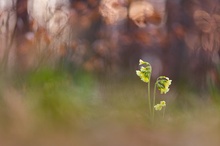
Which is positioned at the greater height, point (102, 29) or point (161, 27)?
point (161, 27)

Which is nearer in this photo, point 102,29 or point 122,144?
point 122,144

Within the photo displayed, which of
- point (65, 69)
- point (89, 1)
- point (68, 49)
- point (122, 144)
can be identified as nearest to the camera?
point (122, 144)

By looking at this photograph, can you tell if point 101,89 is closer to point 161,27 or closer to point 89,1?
point 89,1

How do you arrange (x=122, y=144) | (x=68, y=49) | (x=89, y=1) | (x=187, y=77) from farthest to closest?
(x=89, y=1) < (x=187, y=77) < (x=68, y=49) < (x=122, y=144)

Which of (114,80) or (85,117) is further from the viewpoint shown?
(114,80)

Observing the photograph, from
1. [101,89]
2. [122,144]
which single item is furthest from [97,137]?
[101,89]

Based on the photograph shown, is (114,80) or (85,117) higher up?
(114,80)
